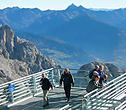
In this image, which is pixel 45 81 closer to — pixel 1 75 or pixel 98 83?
pixel 98 83

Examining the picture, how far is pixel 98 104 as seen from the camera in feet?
30.8

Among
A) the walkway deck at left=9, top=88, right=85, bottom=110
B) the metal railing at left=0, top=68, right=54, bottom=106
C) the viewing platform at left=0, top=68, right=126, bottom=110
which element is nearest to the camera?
the viewing platform at left=0, top=68, right=126, bottom=110

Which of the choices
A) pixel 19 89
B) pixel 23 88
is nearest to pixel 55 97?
pixel 23 88

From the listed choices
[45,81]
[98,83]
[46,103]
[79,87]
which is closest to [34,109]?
[46,103]

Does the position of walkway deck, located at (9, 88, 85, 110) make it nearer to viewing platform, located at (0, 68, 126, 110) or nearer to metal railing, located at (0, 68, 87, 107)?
viewing platform, located at (0, 68, 126, 110)

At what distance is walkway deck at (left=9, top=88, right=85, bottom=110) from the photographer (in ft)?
41.8

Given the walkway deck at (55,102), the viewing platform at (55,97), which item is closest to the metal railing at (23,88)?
the viewing platform at (55,97)

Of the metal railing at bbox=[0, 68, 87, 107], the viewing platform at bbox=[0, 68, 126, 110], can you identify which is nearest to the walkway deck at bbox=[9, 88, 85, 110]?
the viewing platform at bbox=[0, 68, 126, 110]

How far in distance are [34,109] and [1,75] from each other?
121 meters

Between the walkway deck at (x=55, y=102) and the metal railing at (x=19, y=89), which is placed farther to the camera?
the metal railing at (x=19, y=89)

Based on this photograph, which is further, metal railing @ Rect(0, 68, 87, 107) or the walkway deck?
metal railing @ Rect(0, 68, 87, 107)

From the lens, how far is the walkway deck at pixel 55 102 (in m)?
12.7

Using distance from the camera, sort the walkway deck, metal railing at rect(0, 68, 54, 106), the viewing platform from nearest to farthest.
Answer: the viewing platform < the walkway deck < metal railing at rect(0, 68, 54, 106)

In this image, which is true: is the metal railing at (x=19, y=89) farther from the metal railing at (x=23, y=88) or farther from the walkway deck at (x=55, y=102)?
the walkway deck at (x=55, y=102)
